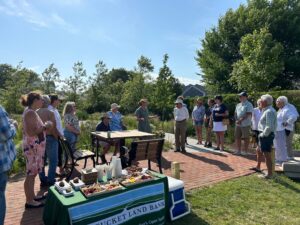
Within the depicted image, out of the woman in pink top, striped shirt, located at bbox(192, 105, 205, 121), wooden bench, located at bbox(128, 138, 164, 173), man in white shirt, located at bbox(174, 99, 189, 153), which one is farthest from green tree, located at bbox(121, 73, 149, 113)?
the woman in pink top

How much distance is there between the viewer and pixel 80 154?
6.76 metres

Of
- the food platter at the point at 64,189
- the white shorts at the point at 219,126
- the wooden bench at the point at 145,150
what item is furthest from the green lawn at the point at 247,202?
the white shorts at the point at 219,126

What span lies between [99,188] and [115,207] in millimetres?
313

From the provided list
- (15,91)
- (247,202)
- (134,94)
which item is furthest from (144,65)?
(247,202)

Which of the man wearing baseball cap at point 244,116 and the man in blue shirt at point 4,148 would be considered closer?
the man in blue shirt at point 4,148

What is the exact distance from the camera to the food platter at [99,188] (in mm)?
3711

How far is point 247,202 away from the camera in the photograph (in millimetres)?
5238

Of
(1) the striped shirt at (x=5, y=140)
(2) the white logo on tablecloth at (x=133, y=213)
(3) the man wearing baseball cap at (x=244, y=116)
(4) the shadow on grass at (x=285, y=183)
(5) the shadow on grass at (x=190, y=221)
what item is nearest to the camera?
(1) the striped shirt at (x=5, y=140)

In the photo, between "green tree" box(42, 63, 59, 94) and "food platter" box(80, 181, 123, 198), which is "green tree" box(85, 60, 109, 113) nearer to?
"green tree" box(42, 63, 59, 94)

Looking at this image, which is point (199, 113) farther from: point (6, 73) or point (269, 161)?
point (6, 73)

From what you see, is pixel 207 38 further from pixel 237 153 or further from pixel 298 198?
pixel 298 198

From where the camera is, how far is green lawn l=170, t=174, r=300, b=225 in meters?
4.55

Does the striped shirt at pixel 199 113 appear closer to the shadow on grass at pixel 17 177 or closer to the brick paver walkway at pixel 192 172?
the brick paver walkway at pixel 192 172

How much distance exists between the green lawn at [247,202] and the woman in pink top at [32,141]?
7.41 feet
